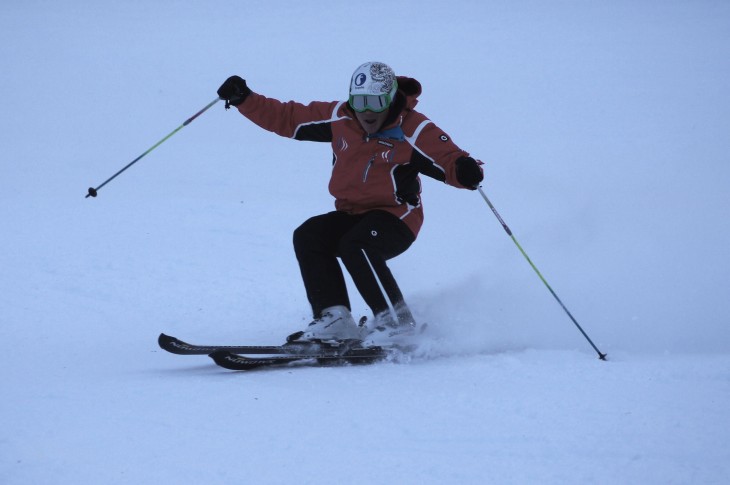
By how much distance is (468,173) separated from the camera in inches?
160

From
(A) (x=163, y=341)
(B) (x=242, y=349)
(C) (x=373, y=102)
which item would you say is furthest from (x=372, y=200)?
(A) (x=163, y=341)

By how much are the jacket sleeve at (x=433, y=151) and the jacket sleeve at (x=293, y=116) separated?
22.5 inches

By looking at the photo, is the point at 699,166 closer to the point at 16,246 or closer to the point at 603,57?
the point at 603,57

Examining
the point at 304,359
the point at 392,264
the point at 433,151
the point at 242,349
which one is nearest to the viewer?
the point at 242,349

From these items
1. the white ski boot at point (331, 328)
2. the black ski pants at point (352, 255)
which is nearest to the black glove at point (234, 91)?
the black ski pants at point (352, 255)

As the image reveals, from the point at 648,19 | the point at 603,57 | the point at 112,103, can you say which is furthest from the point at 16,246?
the point at 648,19

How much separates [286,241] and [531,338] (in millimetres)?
3076

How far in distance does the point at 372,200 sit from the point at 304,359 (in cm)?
103

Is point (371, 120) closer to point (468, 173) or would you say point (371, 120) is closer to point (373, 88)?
point (373, 88)

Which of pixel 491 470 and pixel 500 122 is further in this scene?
pixel 500 122

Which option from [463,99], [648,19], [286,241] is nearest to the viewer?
[286,241]

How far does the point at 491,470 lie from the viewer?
264 centimetres

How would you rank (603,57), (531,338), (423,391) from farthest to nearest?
(603,57), (531,338), (423,391)

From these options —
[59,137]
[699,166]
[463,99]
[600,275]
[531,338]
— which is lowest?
[531,338]
